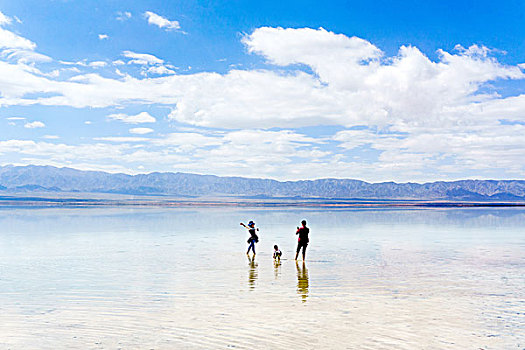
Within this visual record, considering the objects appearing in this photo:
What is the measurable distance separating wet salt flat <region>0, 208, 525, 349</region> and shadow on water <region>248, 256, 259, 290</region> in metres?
0.04

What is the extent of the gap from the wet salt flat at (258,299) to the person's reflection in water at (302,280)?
0.28ft

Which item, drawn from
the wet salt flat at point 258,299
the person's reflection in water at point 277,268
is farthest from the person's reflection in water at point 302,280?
the person's reflection in water at point 277,268

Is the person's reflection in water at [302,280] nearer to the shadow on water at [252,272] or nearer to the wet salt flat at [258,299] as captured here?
the wet salt flat at [258,299]

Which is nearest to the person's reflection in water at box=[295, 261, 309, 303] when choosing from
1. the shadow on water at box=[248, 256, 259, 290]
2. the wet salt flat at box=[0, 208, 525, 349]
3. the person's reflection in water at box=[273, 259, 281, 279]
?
the wet salt flat at box=[0, 208, 525, 349]

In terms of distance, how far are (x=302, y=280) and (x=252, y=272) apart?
225 centimetres

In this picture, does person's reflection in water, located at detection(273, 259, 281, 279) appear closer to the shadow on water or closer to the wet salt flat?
the wet salt flat

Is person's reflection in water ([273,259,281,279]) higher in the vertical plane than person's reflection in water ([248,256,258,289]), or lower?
lower

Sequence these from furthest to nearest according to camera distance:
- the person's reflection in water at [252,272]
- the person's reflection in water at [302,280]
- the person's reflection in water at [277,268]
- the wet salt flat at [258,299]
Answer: the person's reflection in water at [277,268], the person's reflection in water at [252,272], the person's reflection in water at [302,280], the wet salt flat at [258,299]

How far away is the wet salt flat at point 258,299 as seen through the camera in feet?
31.8

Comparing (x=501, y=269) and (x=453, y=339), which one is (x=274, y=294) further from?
(x=501, y=269)

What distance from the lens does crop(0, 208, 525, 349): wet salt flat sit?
9688 millimetres

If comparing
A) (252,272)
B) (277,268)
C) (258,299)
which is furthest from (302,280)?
(258,299)

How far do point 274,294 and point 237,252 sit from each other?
10.0 meters

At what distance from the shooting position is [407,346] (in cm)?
917
